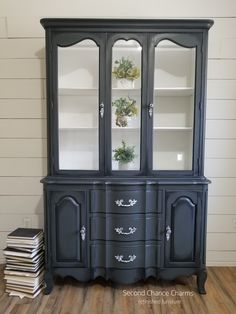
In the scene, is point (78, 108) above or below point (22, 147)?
above

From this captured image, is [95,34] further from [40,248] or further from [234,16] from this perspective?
[40,248]

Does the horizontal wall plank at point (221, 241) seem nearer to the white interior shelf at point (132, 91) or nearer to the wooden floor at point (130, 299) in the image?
the wooden floor at point (130, 299)

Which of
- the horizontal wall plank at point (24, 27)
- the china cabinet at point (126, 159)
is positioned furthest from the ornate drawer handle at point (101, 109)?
the horizontal wall plank at point (24, 27)

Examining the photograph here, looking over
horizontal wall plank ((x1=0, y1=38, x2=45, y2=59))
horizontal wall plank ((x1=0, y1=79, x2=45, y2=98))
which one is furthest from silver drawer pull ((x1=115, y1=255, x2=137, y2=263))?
horizontal wall plank ((x1=0, y1=38, x2=45, y2=59))

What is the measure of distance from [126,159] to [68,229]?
73 cm

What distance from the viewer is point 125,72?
2365 mm

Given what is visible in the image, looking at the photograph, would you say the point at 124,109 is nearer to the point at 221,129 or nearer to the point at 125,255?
the point at 221,129

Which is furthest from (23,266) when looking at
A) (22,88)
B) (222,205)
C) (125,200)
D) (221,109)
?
(221,109)

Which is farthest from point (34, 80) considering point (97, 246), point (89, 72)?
point (97, 246)

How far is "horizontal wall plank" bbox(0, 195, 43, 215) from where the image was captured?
282 centimetres

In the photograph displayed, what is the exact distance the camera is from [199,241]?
2324 millimetres

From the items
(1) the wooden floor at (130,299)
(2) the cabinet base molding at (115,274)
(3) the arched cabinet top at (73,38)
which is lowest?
(1) the wooden floor at (130,299)

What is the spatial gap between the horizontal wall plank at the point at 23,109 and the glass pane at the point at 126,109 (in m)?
0.78

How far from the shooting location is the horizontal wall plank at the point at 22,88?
2707 millimetres
